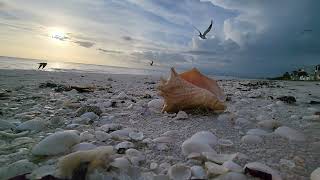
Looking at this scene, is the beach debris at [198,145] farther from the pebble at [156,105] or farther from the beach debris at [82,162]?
the pebble at [156,105]

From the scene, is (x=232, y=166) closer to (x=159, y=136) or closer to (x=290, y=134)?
(x=159, y=136)

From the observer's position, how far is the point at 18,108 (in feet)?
12.0

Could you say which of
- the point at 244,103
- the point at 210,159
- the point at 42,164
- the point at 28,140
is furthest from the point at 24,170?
the point at 244,103

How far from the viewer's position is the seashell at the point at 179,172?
160cm

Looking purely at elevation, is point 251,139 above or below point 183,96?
below

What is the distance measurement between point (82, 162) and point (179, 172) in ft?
1.86

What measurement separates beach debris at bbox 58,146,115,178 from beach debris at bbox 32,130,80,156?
0.34 m

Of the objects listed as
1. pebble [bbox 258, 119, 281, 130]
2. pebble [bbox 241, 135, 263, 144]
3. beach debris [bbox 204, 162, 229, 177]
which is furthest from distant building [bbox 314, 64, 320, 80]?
beach debris [bbox 204, 162, 229, 177]

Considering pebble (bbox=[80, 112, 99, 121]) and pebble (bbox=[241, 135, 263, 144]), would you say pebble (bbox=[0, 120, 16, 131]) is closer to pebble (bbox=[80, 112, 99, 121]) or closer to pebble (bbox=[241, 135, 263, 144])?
pebble (bbox=[80, 112, 99, 121])

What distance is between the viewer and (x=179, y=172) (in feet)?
5.37

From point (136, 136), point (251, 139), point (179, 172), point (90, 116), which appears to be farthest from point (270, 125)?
point (90, 116)

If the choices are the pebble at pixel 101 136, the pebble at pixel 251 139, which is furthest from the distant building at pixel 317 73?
the pebble at pixel 101 136

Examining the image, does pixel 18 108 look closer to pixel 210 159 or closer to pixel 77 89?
pixel 77 89

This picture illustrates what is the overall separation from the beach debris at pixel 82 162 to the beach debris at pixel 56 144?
336 mm
